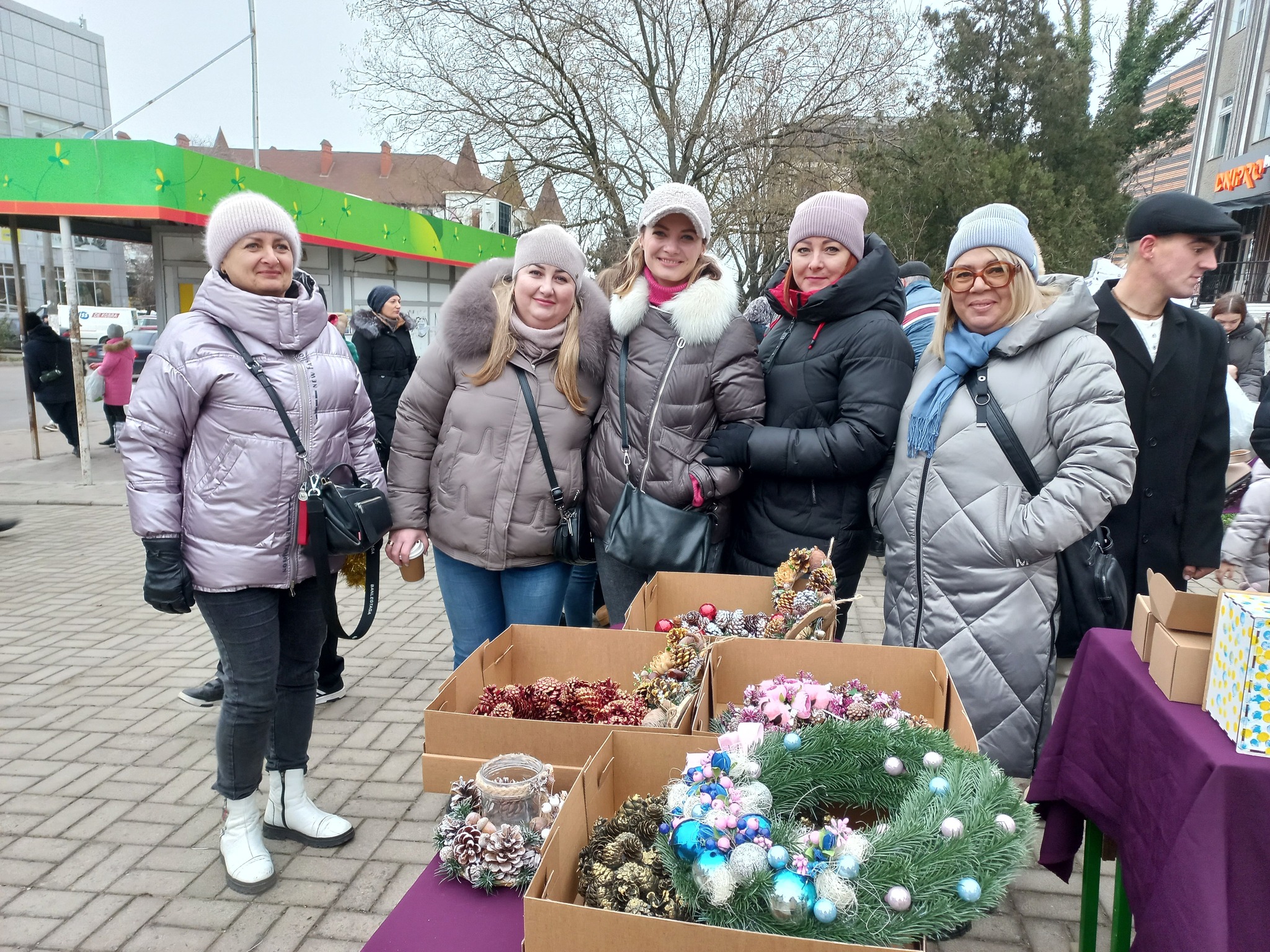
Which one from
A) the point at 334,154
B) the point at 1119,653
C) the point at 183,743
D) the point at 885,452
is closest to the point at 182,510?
the point at 183,743

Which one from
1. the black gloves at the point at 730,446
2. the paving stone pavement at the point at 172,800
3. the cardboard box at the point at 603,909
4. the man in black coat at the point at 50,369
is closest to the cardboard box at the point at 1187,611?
the cardboard box at the point at 603,909

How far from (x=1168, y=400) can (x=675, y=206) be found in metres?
1.77

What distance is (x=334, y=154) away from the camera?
56.2 meters

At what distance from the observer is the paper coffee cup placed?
9.23 ft

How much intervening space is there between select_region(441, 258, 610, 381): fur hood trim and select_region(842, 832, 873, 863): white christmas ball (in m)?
1.87

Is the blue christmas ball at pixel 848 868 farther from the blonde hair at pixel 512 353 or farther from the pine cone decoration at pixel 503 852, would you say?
the blonde hair at pixel 512 353

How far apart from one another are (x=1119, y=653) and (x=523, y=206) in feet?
49.6

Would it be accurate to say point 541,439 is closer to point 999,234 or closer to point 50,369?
point 999,234

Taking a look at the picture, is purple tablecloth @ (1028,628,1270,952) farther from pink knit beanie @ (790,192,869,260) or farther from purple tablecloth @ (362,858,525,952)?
pink knit beanie @ (790,192,869,260)

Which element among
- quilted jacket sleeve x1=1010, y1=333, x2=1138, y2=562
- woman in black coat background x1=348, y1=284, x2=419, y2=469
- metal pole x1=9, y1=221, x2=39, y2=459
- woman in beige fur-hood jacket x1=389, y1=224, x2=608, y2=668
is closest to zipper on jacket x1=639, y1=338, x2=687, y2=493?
woman in beige fur-hood jacket x1=389, y1=224, x2=608, y2=668

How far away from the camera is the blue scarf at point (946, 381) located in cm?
231

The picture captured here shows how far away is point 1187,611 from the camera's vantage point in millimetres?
1646

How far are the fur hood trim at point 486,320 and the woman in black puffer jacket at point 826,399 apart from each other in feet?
1.69

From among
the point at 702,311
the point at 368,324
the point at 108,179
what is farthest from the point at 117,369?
the point at 702,311
